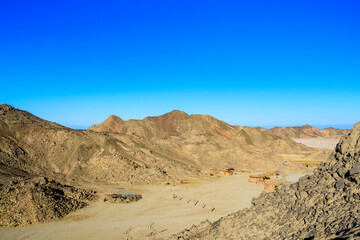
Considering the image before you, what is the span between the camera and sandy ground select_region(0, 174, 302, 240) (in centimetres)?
1931

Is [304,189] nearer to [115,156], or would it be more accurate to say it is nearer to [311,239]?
[311,239]

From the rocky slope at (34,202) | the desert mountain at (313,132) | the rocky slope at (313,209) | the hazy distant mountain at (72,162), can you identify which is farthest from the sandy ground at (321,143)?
the rocky slope at (34,202)

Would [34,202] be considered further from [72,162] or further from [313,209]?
[313,209]

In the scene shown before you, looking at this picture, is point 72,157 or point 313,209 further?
point 72,157

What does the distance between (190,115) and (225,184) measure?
2410 inches

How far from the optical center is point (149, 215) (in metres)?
23.6

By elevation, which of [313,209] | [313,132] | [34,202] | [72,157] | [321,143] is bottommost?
[34,202]

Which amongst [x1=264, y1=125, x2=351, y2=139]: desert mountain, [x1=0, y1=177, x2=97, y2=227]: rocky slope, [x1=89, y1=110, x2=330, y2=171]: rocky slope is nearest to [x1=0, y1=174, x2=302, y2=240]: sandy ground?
[x1=0, y1=177, x2=97, y2=227]: rocky slope

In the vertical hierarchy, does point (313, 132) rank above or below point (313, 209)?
above

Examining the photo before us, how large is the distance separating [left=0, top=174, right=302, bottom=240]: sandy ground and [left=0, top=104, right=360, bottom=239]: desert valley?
9 cm

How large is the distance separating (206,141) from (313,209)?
165 ft

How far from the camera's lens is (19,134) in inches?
1527

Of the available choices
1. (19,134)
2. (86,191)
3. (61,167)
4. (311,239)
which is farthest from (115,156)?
(311,239)

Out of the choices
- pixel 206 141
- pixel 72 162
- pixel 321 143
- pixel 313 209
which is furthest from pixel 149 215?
pixel 321 143
